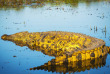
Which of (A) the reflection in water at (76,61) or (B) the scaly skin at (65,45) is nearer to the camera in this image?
(A) the reflection in water at (76,61)

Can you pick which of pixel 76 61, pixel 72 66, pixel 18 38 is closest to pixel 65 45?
pixel 76 61

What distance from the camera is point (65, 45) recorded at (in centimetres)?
1226

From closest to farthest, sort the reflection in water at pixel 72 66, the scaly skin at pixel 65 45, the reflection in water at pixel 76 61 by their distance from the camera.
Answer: the reflection in water at pixel 72 66
the reflection in water at pixel 76 61
the scaly skin at pixel 65 45

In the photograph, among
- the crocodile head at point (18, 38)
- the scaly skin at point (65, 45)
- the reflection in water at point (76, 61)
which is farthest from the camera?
the crocodile head at point (18, 38)

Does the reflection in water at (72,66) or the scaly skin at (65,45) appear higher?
the scaly skin at (65,45)

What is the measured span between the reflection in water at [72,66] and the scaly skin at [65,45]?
8.9 inches

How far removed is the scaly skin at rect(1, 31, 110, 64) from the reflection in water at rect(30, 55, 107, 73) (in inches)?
8.9

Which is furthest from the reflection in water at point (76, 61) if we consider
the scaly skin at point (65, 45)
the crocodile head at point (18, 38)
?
the crocodile head at point (18, 38)

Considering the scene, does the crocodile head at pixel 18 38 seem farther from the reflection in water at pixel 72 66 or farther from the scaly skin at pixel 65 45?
the reflection in water at pixel 72 66

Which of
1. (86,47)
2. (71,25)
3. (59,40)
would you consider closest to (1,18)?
(71,25)

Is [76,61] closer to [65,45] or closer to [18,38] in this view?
[65,45]

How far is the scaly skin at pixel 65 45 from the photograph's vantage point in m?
10.6

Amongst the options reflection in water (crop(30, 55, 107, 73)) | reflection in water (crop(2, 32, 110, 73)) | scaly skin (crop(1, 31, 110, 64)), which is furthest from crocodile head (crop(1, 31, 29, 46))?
reflection in water (crop(30, 55, 107, 73))

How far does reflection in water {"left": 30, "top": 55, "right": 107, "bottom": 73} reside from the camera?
970 centimetres
